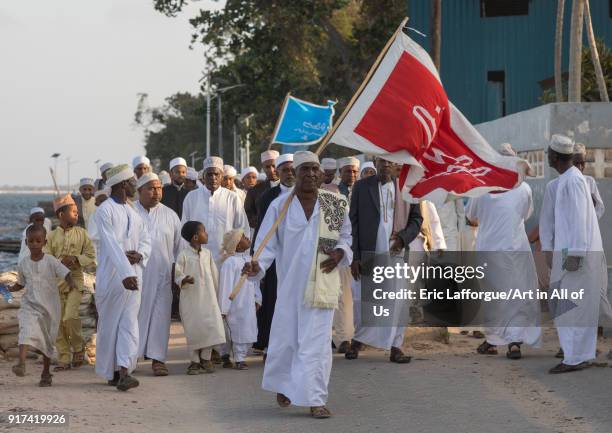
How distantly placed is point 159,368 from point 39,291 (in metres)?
1.23

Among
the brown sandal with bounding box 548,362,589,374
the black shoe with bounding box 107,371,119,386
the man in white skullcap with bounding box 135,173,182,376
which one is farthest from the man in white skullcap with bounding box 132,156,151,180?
the brown sandal with bounding box 548,362,589,374

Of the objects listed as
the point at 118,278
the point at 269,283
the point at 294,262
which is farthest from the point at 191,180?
the point at 294,262

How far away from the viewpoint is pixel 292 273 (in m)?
8.30

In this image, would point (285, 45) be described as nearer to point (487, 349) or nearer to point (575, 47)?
point (575, 47)

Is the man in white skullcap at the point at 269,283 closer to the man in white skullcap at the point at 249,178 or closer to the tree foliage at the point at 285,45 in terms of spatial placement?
the man in white skullcap at the point at 249,178

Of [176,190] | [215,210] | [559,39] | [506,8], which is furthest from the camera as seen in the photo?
[506,8]

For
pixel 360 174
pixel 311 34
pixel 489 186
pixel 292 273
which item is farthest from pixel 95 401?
pixel 311 34

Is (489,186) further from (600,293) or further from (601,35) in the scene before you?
(601,35)

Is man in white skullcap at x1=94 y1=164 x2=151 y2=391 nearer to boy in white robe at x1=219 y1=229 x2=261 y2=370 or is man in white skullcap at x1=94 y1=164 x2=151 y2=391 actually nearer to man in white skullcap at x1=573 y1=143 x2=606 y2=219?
boy in white robe at x1=219 y1=229 x2=261 y2=370

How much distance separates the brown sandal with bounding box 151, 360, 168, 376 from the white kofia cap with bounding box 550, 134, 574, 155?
3.68 m

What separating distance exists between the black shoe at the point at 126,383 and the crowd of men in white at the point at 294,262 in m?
0.02

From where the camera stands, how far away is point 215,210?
468 inches

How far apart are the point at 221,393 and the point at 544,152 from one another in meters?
6.29

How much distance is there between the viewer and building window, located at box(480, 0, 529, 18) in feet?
106
